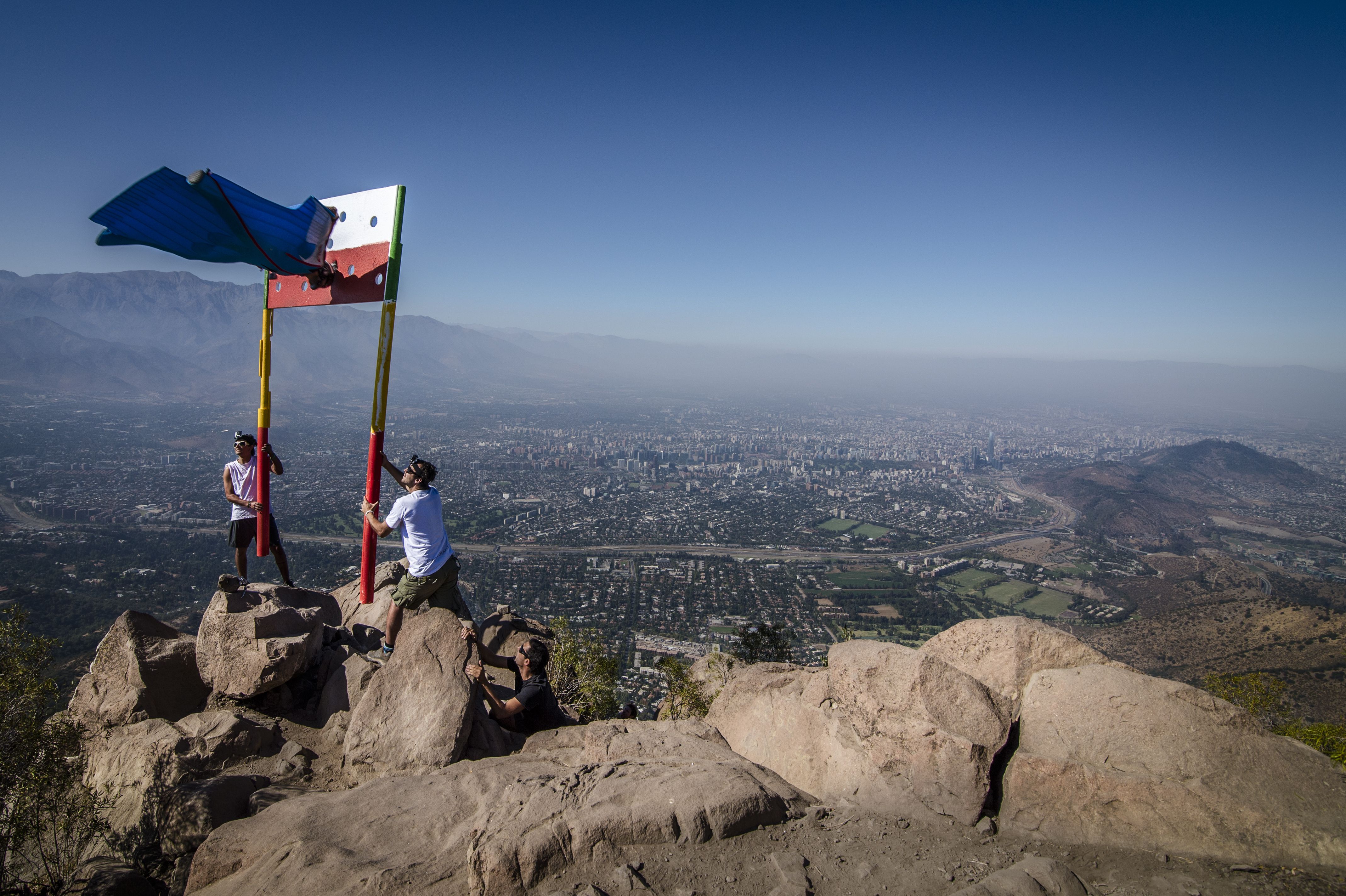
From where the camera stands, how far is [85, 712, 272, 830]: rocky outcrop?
222 inches

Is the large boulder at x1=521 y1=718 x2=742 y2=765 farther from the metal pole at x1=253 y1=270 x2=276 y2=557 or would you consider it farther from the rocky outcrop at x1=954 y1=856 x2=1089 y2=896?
the metal pole at x1=253 y1=270 x2=276 y2=557

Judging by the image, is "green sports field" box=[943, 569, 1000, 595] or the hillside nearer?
"green sports field" box=[943, 569, 1000, 595]

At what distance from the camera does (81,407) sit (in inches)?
3590

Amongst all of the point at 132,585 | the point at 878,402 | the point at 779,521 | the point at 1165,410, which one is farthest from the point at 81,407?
the point at 1165,410

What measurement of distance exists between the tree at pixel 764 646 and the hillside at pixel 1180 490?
5252 cm

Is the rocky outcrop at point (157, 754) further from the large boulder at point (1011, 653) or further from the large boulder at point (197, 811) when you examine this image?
the large boulder at point (1011, 653)

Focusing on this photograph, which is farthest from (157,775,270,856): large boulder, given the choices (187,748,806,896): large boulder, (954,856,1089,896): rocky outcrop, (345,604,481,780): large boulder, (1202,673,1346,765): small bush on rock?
(1202,673,1346,765): small bush on rock

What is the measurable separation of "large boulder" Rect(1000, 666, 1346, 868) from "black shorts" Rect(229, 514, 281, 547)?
9.61m

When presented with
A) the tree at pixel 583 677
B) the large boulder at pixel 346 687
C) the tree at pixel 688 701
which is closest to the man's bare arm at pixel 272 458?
the large boulder at pixel 346 687

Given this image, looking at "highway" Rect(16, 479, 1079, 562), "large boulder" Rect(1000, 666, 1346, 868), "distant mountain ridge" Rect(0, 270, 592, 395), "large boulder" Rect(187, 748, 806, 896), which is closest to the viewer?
"large boulder" Rect(187, 748, 806, 896)

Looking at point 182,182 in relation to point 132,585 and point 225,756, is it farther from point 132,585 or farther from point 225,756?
point 132,585

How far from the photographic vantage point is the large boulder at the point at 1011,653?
6.40 metres

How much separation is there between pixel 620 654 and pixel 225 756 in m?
19.6

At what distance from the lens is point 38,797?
502 centimetres
